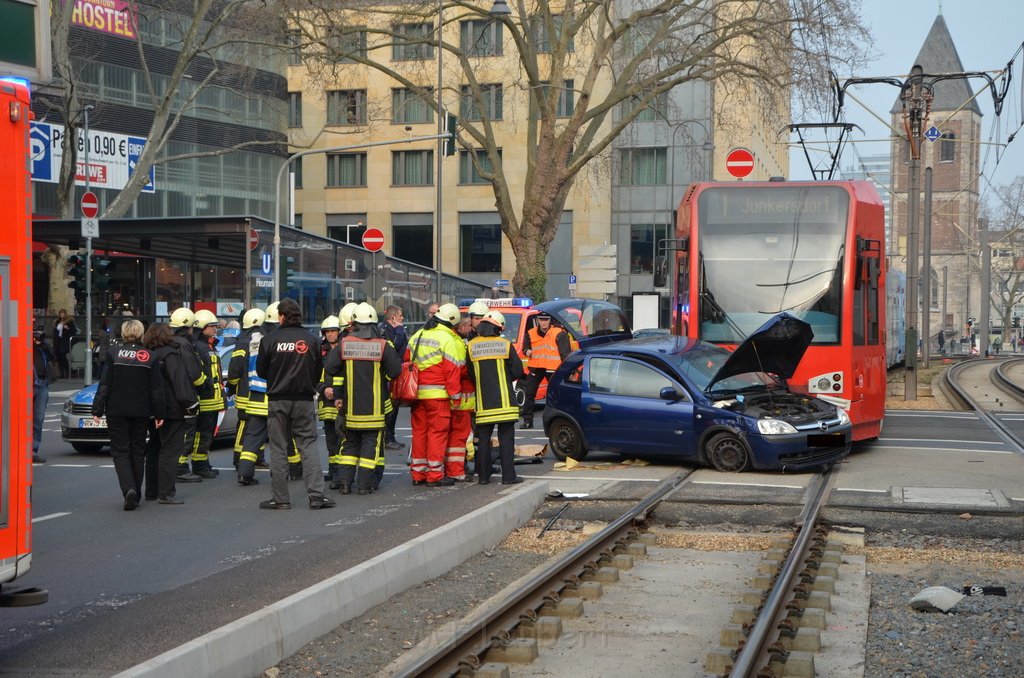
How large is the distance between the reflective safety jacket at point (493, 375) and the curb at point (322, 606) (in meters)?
2.21

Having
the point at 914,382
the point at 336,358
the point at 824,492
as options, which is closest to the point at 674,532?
the point at 824,492

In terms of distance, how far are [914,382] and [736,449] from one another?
13123 millimetres

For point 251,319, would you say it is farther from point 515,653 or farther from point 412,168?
point 412,168

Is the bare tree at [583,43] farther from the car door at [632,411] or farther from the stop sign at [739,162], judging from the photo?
the car door at [632,411]

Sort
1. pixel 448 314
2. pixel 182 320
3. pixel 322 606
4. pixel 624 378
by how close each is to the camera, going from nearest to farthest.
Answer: pixel 322 606 → pixel 448 314 → pixel 182 320 → pixel 624 378

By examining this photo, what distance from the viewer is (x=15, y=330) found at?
20.6 ft

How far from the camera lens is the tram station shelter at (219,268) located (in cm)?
3112

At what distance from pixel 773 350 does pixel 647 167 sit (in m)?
51.4

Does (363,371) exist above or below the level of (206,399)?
above

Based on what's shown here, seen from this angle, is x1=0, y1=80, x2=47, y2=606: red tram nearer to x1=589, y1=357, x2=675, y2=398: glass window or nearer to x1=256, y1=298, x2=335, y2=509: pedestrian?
x1=256, y1=298, x2=335, y2=509: pedestrian

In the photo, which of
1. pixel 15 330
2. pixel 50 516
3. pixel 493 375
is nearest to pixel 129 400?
pixel 50 516

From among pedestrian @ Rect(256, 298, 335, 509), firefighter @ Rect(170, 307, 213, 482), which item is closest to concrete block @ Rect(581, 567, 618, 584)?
pedestrian @ Rect(256, 298, 335, 509)

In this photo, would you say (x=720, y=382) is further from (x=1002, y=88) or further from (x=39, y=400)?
(x=1002, y=88)

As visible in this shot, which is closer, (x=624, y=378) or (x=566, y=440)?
(x=624, y=378)
